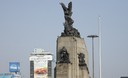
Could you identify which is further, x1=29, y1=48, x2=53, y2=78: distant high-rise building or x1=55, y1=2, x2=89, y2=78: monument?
x1=29, y1=48, x2=53, y2=78: distant high-rise building

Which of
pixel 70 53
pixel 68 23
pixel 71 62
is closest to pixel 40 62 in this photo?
pixel 68 23

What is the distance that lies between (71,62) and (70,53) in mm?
762

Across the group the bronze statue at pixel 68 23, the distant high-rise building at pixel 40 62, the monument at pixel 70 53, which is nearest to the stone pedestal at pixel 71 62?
the monument at pixel 70 53

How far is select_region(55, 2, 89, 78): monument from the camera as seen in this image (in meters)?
37.7

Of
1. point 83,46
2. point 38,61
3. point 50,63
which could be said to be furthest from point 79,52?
point 50,63

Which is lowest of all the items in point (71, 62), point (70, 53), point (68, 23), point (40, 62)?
point (40, 62)

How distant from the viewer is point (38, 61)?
477 feet

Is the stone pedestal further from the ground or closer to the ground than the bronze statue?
closer to the ground

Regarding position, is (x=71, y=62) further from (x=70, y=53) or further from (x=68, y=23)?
(x=68, y=23)

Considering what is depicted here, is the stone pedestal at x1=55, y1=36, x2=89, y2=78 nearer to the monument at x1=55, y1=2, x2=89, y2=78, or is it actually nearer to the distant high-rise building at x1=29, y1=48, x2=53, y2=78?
the monument at x1=55, y1=2, x2=89, y2=78

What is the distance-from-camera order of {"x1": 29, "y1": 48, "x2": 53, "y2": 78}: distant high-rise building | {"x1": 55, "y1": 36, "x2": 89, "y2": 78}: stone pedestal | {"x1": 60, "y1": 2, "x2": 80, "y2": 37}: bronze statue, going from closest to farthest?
{"x1": 55, "y1": 36, "x2": 89, "y2": 78}: stone pedestal, {"x1": 60, "y1": 2, "x2": 80, "y2": 37}: bronze statue, {"x1": 29, "y1": 48, "x2": 53, "y2": 78}: distant high-rise building

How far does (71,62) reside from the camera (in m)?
38.8

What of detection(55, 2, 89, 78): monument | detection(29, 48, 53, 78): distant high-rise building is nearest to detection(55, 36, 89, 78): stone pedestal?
detection(55, 2, 89, 78): monument

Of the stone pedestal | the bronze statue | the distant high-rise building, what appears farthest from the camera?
the distant high-rise building
